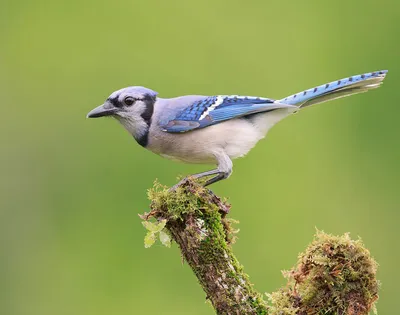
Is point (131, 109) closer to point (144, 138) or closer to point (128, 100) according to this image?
point (128, 100)

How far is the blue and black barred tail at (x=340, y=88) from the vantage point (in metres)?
6.05

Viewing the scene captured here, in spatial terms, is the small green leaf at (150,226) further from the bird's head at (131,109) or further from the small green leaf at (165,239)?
the bird's head at (131,109)

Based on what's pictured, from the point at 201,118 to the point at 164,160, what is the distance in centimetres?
370

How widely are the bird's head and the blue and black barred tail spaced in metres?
1.13

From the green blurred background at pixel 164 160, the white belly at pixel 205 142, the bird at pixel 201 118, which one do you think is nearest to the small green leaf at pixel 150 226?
the bird at pixel 201 118

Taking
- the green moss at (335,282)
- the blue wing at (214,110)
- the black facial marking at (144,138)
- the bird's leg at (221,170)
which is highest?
the blue wing at (214,110)

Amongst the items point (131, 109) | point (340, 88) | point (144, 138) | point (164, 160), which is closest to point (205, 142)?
point (144, 138)

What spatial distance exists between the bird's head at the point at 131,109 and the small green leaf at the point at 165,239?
1.55 m

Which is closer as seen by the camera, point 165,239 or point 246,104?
point 165,239

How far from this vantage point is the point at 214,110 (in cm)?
617

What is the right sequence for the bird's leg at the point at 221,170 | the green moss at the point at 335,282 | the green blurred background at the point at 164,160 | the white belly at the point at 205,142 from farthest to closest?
the green blurred background at the point at 164,160
the white belly at the point at 205,142
the bird's leg at the point at 221,170
the green moss at the point at 335,282

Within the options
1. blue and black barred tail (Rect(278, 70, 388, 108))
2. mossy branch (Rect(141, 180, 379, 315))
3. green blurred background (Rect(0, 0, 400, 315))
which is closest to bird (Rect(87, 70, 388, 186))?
blue and black barred tail (Rect(278, 70, 388, 108))

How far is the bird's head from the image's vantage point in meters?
5.99

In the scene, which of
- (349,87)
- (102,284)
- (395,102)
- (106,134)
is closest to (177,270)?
(102,284)
